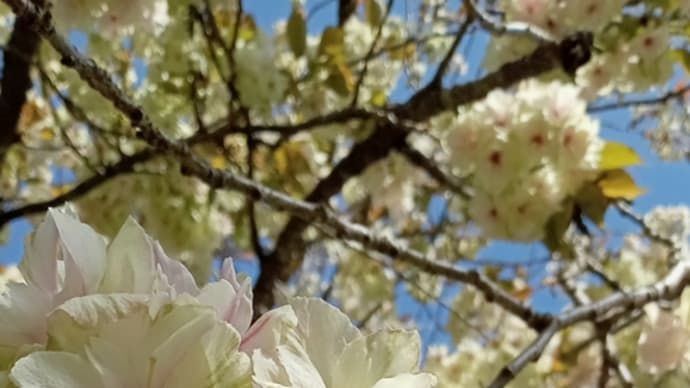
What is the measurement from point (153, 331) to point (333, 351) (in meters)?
0.07

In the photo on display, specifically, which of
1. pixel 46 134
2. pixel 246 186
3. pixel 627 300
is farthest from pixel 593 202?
pixel 46 134

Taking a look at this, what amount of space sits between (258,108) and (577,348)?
0.74m

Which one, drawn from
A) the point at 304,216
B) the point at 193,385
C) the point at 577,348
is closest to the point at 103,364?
the point at 193,385

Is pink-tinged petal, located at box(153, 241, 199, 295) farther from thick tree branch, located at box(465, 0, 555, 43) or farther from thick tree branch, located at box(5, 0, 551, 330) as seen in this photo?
thick tree branch, located at box(465, 0, 555, 43)

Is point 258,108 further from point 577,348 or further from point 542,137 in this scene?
point 577,348

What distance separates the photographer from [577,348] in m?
1.76

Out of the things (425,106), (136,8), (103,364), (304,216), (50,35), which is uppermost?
(425,106)

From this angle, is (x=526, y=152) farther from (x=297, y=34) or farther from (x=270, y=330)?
(x=270, y=330)

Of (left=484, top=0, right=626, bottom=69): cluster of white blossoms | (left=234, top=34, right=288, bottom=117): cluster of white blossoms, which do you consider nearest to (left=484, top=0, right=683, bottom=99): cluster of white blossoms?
(left=484, top=0, right=626, bottom=69): cluster of white blossoms

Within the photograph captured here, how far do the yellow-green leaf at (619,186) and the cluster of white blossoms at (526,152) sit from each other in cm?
2

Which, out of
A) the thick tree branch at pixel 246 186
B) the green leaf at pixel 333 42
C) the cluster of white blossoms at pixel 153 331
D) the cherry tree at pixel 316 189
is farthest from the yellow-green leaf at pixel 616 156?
the cluster of white blossoms at pixel 153 331

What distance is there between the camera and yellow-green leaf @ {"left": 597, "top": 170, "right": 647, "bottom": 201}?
134cm

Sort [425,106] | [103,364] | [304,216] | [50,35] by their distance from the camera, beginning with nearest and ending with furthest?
[103,364] → [50,35] → [304,216] → [425,106]

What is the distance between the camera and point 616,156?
4.48 feet
